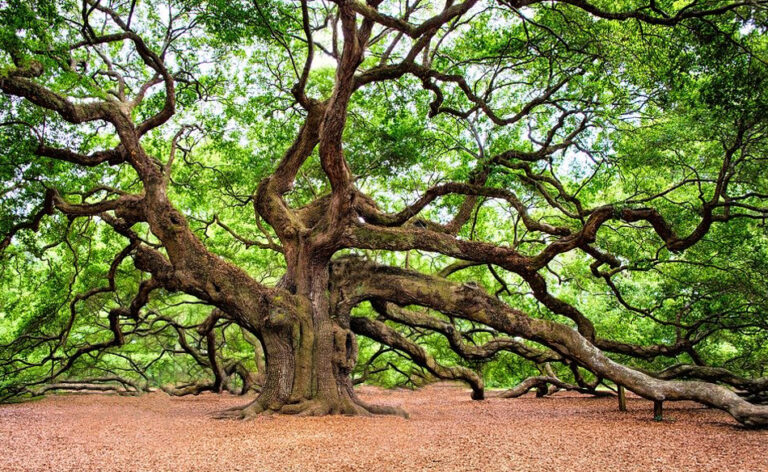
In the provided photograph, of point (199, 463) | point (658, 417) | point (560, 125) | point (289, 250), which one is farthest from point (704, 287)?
point (199, 463)

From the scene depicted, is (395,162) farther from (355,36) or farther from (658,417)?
(658,417)

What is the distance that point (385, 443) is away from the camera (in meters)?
4.52

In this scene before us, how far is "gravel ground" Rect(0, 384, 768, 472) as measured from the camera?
3678 mm

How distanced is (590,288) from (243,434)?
1116 cm

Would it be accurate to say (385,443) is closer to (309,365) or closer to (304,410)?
(304,410)

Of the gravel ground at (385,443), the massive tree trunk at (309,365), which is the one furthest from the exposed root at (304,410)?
the gravel ground at (385,443)

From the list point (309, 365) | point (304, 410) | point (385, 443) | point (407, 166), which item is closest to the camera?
point (385, 443)

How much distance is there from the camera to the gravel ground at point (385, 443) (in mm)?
3678

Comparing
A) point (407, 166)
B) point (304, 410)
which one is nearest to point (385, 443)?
point (304, 410)

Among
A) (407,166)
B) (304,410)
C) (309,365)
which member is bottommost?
(304,410)

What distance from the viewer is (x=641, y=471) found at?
11.5 feet

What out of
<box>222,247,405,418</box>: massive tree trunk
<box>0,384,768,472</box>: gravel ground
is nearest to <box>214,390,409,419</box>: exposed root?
<box>222,247,405,418</box>: massive tree trunk

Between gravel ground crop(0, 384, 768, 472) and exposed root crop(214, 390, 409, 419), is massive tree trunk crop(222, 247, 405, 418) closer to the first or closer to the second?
exposed root crop(214, 390, 409, 419)

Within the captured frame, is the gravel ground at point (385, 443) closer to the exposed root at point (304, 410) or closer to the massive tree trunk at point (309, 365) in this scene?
the exposed root at point (304, 410)
